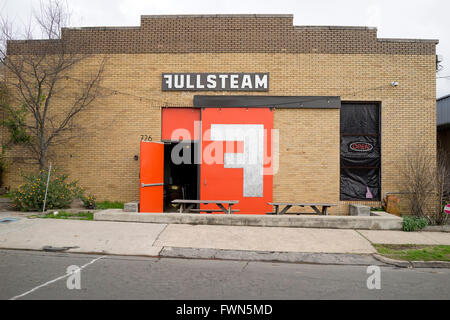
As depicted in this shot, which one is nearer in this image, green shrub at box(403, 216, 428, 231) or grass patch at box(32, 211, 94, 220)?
green shrub at box(403, 216, 428, 231)

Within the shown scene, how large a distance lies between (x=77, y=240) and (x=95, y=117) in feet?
19.3

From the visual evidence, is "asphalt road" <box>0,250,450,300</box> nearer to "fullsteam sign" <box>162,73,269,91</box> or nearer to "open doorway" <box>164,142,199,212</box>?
"fullsteam sign" <box>162,73,269,91</box>

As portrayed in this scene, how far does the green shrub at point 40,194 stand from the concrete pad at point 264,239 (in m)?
4.33

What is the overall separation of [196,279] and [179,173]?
11.9 metres

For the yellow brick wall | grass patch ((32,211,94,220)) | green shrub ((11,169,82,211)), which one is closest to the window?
the yellow brick wall

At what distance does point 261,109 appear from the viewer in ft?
38.6

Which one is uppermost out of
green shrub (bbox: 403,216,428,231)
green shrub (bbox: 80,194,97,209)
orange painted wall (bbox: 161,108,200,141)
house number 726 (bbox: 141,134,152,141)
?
orange painted wall (bbox: 161,108,200,141)

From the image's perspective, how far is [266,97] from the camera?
11695 millimetres

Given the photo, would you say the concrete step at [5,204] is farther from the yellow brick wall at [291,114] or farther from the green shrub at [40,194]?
the yellow brick wall at [291,114]

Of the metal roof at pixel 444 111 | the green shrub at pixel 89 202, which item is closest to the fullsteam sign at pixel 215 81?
the green shrub at pixel 89 202

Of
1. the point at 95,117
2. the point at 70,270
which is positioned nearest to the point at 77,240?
the point at 70,270

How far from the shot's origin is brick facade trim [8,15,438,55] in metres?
11.8

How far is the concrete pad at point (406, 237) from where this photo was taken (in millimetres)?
7808

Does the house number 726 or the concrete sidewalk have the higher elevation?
the house number 726
